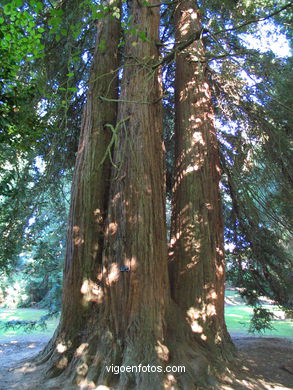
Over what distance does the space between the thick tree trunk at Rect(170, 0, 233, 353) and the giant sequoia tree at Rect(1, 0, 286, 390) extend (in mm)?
16

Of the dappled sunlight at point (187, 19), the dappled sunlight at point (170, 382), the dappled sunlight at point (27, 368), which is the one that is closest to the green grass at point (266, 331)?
the dappled sunlight at point (170, 382)

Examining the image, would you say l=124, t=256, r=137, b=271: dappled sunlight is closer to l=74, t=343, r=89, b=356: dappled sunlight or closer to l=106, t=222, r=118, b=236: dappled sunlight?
l=106, t=222, r=118, b=236: dappled sunlight

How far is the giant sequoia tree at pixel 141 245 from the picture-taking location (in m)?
3.78

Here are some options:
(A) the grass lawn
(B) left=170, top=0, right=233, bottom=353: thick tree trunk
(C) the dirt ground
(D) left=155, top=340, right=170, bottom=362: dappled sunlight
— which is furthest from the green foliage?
(A) the grass lawn

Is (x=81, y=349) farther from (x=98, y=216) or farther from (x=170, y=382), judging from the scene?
(x=98, y=216)

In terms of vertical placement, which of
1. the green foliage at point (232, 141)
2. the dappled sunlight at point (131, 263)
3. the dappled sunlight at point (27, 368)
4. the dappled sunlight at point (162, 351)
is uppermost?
the green foliage at point (232, 141)

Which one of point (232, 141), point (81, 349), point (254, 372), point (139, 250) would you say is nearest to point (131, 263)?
point (139, 250)

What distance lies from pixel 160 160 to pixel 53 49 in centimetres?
337

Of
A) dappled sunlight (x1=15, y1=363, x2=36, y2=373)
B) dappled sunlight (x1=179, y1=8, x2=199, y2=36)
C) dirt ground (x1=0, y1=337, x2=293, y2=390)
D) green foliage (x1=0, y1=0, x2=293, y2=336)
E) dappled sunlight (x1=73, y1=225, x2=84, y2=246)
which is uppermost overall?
dappled sunlight (x1=179, y1=8, x2=199, y2=36)

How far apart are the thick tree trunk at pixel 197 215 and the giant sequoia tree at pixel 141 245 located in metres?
0.02

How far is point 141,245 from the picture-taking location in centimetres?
412

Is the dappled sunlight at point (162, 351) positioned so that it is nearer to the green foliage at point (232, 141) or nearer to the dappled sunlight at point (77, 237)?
the dappled sunlight at point (77, 237)

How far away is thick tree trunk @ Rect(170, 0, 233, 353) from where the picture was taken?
14.8 ft

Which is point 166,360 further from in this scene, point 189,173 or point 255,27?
point 255,27
